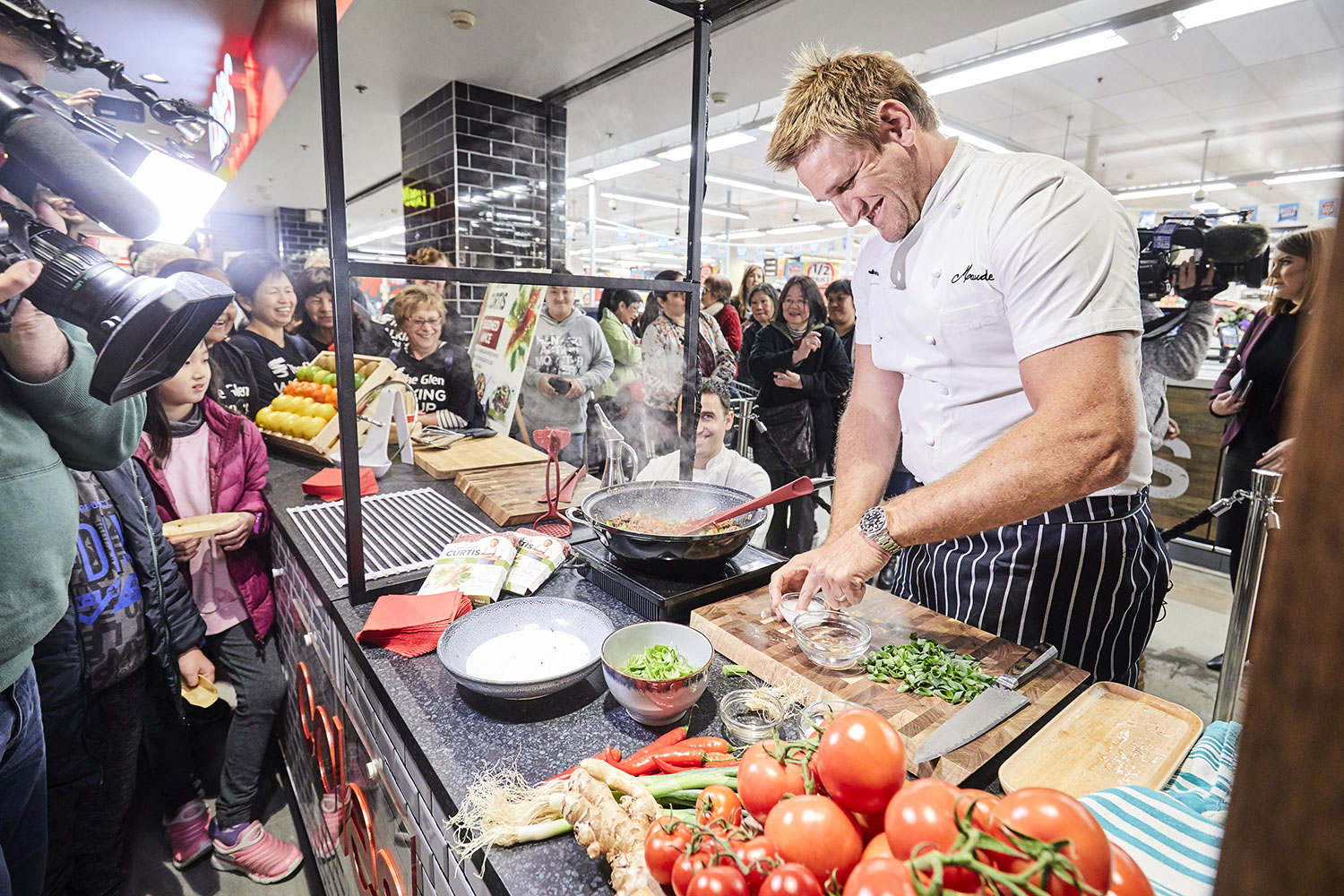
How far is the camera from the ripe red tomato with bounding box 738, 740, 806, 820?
627 millimetres

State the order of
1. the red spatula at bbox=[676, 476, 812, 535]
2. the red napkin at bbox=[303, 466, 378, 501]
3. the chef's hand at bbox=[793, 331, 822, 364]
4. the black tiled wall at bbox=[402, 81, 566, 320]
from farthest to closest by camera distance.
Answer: the chef's hand at bbox=[793, 331, 822, 364] → the black tiled wall at bbox=[402, 81, 566, 320] → the red napkin at bbox=[303, 466, 378, 501] → the red spatula at bbox=[676, 476, 812, 535]

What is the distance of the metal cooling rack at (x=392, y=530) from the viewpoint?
1.61 metres

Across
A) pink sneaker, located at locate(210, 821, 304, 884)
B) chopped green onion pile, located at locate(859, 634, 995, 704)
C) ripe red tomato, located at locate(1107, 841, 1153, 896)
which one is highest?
ripe red tomato, located at locate(1107, 841, 1153, 896)

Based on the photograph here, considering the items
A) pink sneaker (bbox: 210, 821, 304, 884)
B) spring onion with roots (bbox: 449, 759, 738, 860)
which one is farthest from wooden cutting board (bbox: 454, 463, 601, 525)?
pink sneaker (bbox: 210, 821, 304, 884)

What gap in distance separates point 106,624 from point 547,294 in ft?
6.55

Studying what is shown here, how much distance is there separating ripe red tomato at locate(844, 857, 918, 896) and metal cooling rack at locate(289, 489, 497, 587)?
4.28ft

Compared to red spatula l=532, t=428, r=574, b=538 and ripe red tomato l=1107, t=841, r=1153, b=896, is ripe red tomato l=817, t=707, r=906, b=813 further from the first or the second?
red spatula l=532, t=428, r=574, b=538

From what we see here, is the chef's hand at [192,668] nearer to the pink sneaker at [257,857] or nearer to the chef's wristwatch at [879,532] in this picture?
the pink sneaker at [257,857]

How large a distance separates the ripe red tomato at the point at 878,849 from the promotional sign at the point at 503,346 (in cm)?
249

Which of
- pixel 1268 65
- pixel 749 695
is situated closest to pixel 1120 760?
pixel 749 695

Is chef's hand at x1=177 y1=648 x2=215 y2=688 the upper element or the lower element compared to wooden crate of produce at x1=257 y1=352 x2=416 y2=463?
lower

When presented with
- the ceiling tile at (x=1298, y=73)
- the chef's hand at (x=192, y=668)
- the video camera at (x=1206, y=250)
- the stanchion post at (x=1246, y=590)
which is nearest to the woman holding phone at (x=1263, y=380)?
the video camera at (x=1206, y=250)

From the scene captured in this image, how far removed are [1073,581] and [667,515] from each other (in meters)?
0.90

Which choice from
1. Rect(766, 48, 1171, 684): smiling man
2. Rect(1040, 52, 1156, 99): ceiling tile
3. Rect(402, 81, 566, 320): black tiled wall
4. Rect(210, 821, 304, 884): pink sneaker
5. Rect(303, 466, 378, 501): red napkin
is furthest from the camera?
Rect(1040, 52, 1156, 99): ceiling tile
